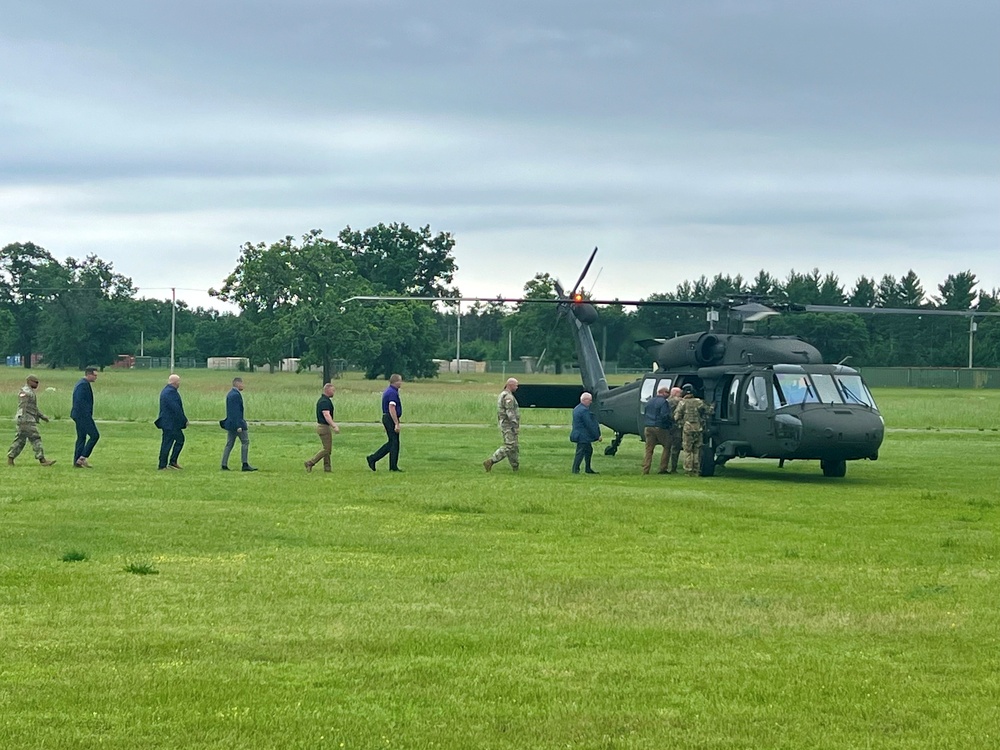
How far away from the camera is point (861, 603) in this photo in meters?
10.0

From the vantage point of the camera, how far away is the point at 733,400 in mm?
22984

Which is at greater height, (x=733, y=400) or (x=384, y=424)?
(x=733, y=400)

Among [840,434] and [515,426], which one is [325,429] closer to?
[515,426]

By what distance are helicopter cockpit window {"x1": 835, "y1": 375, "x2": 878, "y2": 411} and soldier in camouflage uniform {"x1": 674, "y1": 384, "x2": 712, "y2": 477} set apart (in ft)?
7.40

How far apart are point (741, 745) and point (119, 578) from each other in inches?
236

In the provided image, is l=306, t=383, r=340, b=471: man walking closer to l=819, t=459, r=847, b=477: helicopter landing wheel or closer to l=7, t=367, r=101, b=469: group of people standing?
l=7, t=367, r=101, b=469: group of people standing

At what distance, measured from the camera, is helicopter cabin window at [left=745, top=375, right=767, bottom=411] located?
2228 centimetres

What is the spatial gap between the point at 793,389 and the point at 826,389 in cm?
54

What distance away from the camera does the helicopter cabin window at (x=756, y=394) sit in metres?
22.3

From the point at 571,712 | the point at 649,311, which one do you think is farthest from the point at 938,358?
the point at 571,712

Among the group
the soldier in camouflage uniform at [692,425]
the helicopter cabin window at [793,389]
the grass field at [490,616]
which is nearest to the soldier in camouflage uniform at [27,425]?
the grass field at [490,616]

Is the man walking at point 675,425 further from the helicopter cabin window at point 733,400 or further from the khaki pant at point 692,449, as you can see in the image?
the helicopter cabin window at point 733,400

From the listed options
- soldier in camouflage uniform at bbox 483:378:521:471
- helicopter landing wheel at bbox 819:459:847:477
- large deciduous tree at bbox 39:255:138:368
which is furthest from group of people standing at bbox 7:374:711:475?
large deciduous tree at bbox 39:255:138:368

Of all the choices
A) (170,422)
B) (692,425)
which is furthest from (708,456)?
(170,422)
